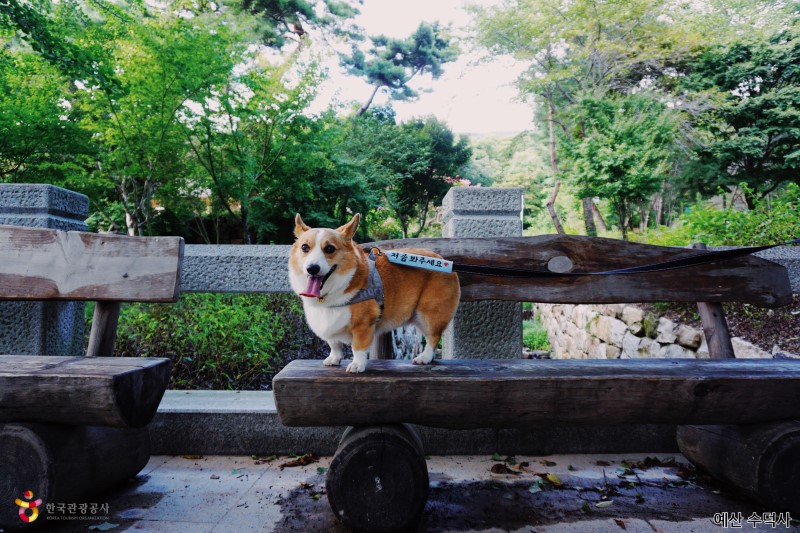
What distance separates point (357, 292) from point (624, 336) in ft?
18.1

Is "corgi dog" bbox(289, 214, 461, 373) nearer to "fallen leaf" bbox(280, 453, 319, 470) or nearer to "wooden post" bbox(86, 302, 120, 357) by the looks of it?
"fallen leaf" bbox(280, 453, 319, 470)

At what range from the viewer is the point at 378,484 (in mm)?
1827

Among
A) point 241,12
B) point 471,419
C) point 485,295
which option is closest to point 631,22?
point 241,12

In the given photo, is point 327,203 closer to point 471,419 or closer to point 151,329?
point 151,329

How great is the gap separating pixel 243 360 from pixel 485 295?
239 cm

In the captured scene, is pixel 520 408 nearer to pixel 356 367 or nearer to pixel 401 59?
pixel 356 367

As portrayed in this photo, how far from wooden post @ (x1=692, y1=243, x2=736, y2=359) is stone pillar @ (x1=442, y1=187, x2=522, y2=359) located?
1180 mm

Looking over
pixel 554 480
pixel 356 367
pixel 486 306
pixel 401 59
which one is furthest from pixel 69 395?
pixel 401 59

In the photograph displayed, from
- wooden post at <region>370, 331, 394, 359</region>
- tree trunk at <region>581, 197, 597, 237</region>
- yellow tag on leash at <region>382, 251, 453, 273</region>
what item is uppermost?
tree trunk at <region>581, 197, 597, 237</region>

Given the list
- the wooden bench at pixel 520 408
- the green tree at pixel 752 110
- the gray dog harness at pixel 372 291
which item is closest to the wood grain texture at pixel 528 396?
the wooden bench at pixel 520 408

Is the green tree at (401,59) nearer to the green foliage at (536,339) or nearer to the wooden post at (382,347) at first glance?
the green foliage at (536,339)

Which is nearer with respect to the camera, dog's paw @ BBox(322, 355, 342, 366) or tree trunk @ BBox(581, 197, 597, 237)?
dog's paw @ BBox(322, 355, 342, 366)

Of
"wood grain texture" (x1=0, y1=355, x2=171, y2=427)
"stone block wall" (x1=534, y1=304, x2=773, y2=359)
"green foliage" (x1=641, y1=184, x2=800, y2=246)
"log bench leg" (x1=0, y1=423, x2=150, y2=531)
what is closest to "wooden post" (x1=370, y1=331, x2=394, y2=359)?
"wood grain texture" (x1=0, y1=355, x2=171, y2=427)

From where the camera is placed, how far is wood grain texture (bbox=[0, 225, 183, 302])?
247 centimetres
